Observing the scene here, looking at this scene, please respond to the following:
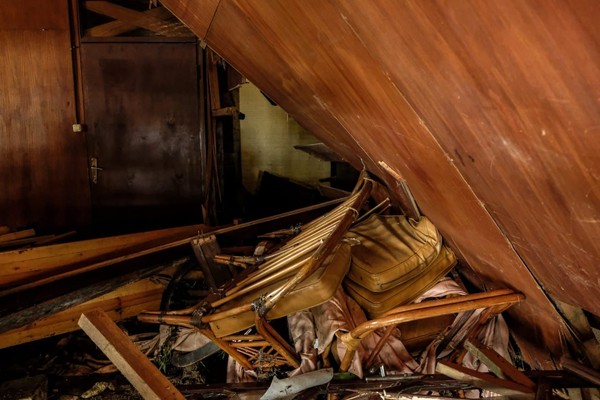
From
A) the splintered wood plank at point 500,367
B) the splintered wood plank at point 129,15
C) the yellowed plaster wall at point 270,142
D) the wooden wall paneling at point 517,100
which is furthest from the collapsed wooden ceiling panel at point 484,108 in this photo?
the yellowed plaster wall at point 270,142

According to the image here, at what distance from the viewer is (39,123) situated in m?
4.18

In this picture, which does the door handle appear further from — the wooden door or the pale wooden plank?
the pale wooden plank

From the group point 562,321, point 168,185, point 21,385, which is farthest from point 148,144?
point 562,321

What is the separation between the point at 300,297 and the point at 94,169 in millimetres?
3507

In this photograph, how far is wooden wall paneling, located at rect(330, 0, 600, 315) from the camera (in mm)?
696

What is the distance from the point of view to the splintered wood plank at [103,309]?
9.39 feet

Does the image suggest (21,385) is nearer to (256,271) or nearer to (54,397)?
(54,397)

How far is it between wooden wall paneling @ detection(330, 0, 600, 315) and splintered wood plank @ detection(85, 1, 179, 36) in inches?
151

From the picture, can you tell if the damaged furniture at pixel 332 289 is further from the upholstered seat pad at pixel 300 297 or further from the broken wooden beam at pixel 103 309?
the broken wooden beam at pixel 103 309

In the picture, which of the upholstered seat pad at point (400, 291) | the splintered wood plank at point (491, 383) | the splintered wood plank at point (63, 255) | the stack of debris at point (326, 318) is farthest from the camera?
the splintered wood plank at point (63, 255)

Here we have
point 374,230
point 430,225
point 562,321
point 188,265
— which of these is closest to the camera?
point 562,321

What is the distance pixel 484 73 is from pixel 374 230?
5.81 ft

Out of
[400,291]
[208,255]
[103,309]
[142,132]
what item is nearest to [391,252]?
[400,291]

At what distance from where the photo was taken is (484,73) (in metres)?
0.86
